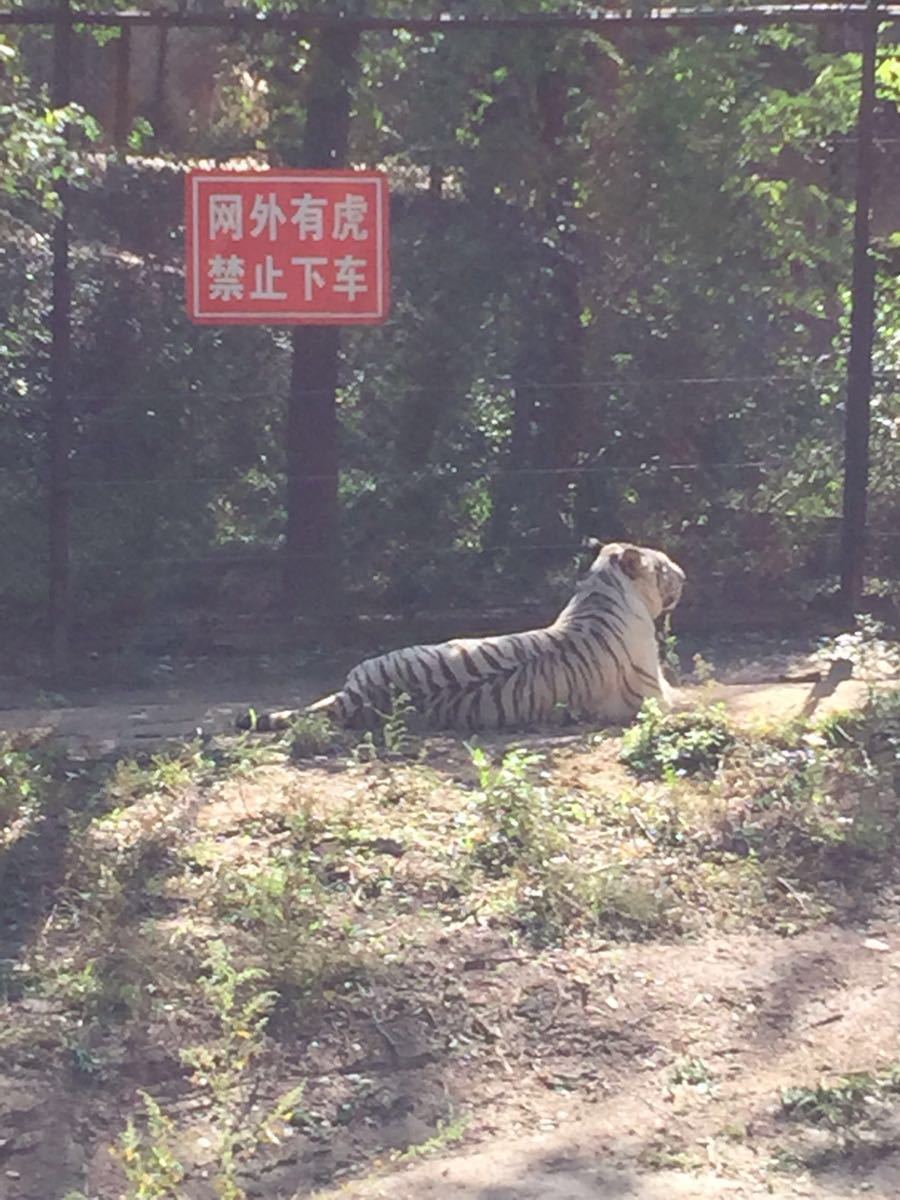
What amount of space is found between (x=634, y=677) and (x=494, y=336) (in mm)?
2109

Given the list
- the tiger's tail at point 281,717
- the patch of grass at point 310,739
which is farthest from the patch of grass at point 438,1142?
the tiger's tail at point 281,717

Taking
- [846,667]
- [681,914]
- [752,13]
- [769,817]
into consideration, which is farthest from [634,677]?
[752,13]

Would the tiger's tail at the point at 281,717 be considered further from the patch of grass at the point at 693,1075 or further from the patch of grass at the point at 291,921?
the patch of grass at the point at 693,1075

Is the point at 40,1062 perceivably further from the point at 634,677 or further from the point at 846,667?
the point at 846,667

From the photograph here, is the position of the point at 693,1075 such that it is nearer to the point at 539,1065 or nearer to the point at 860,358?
the point at 539,1065

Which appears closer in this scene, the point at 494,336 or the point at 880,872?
the point at 880,872

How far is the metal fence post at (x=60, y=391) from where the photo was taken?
7539mm

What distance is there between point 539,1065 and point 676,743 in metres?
2.12

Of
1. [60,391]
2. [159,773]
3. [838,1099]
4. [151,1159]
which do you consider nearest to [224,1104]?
[151,1159]

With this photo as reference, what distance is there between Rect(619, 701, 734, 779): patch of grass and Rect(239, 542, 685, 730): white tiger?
28.9 inches

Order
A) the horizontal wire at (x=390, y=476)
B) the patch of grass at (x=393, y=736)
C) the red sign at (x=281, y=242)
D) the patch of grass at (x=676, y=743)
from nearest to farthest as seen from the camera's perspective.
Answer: the patch of grass at (x=676, y=743)
the patch of grass at (x=393, y=736)
the red sign at (x=281, y=242)
the horizontal wire at (x=390, y=476)

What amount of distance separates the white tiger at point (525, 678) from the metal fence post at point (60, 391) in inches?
52.1

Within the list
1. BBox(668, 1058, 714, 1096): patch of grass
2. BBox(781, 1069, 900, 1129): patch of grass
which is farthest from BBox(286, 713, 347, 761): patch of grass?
BBox(781, 1069, 900, 1129): patch of grass

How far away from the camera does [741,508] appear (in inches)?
355
